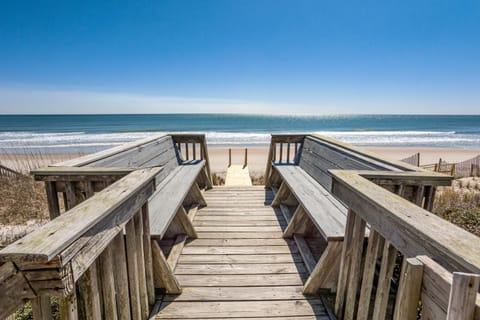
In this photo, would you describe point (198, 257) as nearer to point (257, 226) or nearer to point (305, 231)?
point (257, 226)

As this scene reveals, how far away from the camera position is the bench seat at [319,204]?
2102mm

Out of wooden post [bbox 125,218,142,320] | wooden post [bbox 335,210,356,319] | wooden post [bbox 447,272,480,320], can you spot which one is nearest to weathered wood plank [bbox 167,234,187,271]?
wooden post [bbox 125,218,142,320]

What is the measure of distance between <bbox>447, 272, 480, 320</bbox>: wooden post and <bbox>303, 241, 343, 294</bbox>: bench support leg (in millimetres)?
1417

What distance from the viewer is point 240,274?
7.91ft

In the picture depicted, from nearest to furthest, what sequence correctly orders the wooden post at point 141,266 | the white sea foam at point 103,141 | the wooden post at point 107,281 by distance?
the wooden post at point 107,281 < the wooden post at point 141,266 < the white sea foam at point 103,141

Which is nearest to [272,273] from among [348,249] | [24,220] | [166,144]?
[348,249]

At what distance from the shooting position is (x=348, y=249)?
1.73m

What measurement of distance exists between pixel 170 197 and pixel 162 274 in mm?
860

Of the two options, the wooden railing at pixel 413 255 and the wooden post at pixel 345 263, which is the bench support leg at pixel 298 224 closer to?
the wooden post at pixel 345 263

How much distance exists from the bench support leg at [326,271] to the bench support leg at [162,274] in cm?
109

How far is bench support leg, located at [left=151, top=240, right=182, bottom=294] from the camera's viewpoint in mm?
2068

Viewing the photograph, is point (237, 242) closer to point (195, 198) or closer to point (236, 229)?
point (236, 229)

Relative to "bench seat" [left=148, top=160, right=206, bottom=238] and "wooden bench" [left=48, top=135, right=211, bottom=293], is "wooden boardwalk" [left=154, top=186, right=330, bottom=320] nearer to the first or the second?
"wooden bench" [left=48, top=135, right=211, bottom=293]

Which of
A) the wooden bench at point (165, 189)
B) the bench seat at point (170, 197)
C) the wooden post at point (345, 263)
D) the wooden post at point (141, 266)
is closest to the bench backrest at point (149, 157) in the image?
the wooden bench at point (165, 189)
